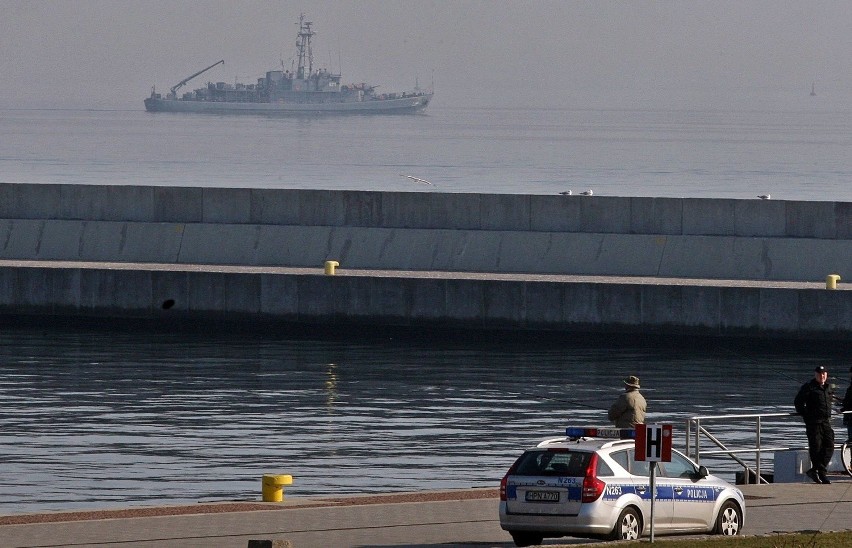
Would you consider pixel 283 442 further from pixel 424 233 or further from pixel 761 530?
pixel 424 233

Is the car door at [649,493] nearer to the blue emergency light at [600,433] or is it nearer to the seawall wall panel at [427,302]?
the blue emergency light at [600,433]

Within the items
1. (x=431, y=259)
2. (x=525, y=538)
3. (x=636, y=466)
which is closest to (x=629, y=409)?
(x=636, y=466)

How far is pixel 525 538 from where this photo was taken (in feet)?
59.2

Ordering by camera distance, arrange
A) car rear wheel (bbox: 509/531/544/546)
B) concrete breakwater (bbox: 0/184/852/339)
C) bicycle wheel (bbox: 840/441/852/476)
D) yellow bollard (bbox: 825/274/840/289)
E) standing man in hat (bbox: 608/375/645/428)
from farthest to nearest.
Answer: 1. concrete breakwater (bbox: 0/184/852/339)
2. yellow bollard (bbox: 825/274/840/289)
3. bicycle wheel (bbox: 840/441/852/476)
4. standing man in hat (bbox: 608/375/645/428)
5. car rear wheel (bbox: 509/531/544/546)

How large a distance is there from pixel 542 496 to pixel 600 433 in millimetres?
1511

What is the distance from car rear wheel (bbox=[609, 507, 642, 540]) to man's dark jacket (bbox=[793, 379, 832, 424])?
236 inches

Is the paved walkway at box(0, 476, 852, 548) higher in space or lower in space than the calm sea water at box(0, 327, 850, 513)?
higher

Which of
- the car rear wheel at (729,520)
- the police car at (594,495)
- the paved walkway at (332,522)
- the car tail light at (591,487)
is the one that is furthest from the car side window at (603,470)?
the car rear wheel at (729,520)

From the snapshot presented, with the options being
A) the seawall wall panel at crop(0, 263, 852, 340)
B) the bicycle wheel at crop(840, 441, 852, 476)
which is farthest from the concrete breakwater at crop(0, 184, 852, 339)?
the bicycle wheel at crop(840, 441, 852, 476)

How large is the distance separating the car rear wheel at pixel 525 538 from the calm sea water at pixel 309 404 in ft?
21.6

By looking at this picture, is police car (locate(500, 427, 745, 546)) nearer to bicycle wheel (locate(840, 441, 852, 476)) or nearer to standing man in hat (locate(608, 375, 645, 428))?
standing man in hat (locate(608, 375, 645, 428))

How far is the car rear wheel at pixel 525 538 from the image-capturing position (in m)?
17.9

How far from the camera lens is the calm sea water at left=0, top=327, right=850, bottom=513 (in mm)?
25562

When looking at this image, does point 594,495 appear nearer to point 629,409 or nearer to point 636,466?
point 636,466
